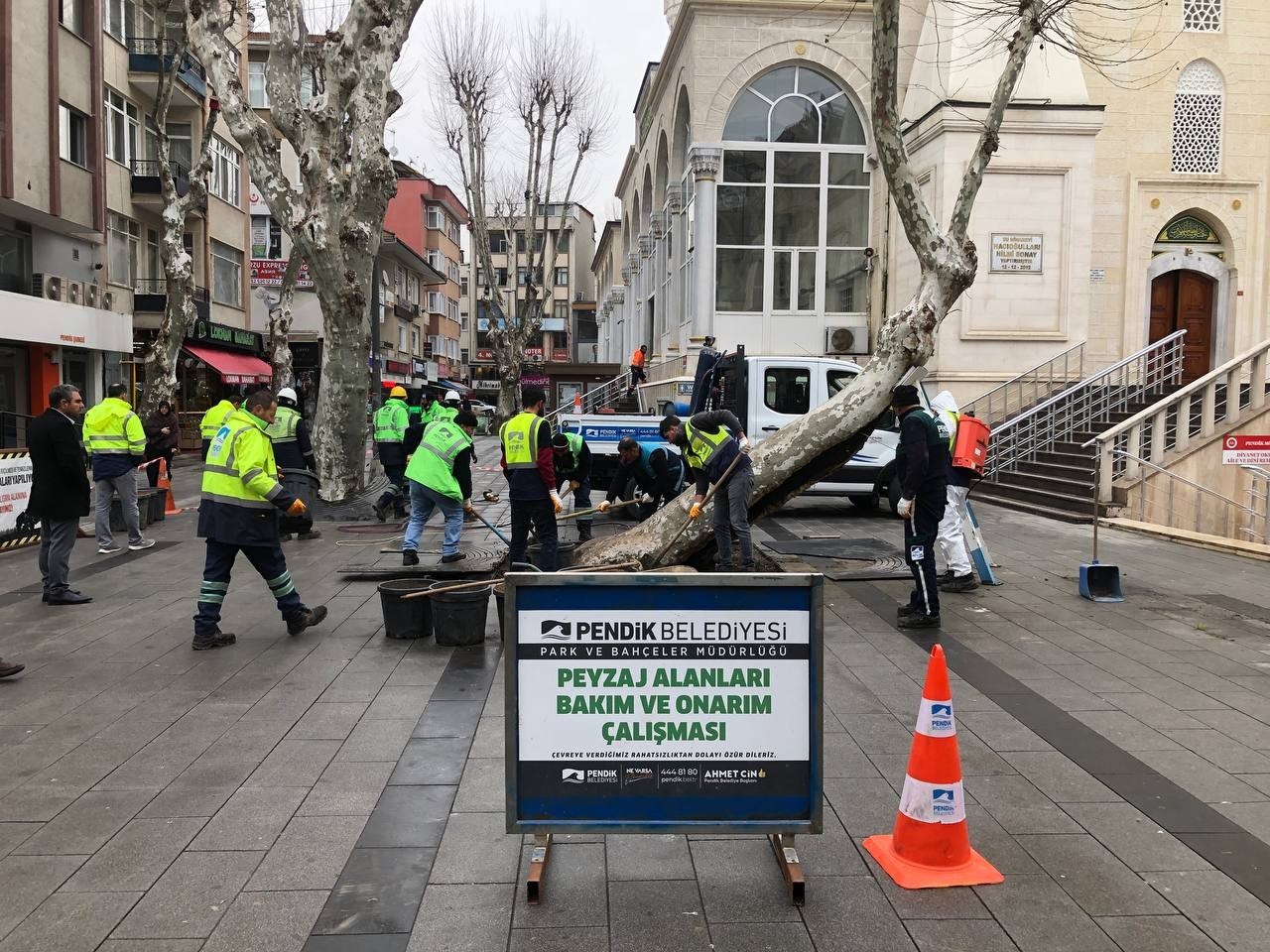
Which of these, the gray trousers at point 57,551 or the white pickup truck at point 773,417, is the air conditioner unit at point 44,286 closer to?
the white pickup truck at point 773,417

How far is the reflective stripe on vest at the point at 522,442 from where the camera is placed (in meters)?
8.64

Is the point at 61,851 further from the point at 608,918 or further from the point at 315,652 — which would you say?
the point at 315,652

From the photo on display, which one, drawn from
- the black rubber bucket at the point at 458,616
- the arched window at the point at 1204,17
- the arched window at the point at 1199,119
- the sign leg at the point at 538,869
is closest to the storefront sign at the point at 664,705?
the sign leg at the point at 538,869

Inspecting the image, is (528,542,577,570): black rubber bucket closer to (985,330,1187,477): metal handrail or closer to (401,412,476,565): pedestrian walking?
(401,412,476,565): pedestrian walking

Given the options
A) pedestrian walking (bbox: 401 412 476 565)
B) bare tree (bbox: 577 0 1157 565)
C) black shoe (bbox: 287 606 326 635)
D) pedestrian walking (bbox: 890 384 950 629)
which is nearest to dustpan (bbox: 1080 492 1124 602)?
pedestrian walking (bbox: 890 384 950 629)

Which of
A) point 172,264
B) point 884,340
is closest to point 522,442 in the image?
point 884,340

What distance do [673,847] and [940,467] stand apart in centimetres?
482

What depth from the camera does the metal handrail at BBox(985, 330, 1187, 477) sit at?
17391mm

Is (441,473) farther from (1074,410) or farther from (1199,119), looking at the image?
(1199,119)

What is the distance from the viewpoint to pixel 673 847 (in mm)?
3920

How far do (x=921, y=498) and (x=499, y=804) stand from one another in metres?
4.63

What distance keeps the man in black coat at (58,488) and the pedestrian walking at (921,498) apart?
6.56m

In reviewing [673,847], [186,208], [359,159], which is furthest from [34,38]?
[673,847]

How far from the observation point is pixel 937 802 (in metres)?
3.70
